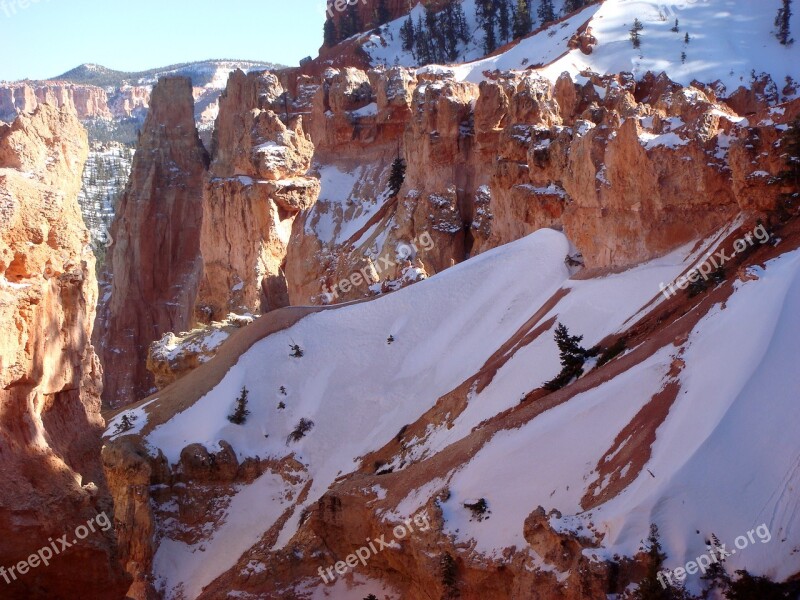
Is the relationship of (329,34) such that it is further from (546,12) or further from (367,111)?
(367,111)

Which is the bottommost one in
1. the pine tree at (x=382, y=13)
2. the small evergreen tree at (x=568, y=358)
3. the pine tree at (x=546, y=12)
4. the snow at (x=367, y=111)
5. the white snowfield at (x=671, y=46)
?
the small evergreen tree at (x=568, y=358)

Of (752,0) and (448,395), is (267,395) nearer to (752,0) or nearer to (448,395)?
(448,395)

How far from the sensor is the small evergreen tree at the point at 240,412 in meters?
25.3

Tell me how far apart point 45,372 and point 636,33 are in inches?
2304

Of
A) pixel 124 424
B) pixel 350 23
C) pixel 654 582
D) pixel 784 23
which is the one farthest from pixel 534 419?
pixel 350 23

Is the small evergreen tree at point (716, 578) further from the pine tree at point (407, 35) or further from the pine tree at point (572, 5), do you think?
the pine tree at point (407, 35)

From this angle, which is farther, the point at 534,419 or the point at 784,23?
the point at 784,23

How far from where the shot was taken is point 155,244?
202 ft

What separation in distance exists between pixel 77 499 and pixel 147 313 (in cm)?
5002

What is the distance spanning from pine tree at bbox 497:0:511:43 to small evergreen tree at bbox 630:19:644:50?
19.3 m

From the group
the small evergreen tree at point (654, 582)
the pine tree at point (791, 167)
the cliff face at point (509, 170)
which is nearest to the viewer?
the small evergreen tree at point (654, 582)

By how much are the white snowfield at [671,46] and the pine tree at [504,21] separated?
13.6 meters

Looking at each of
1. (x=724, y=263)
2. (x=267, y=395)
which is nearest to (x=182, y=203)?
(x=267, y=395)

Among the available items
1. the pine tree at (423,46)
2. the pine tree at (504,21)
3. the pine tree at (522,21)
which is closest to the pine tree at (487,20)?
the pine tree at (504,21)
